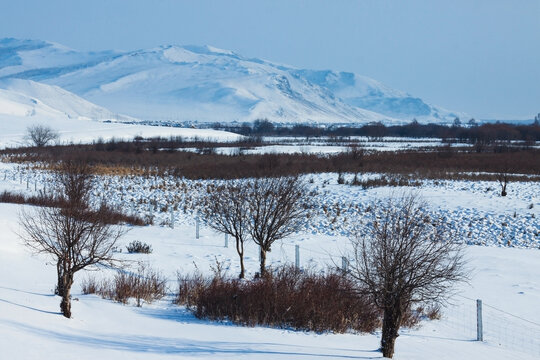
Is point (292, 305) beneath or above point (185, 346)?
above

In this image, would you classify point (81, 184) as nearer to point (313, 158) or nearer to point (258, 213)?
point (258, 213)

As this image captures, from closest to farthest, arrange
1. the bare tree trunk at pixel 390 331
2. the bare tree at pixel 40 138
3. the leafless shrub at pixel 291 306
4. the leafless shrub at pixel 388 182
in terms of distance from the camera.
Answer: the bare tree trunk at pixel 390 331 < the leafless shrub at pixel 291 306 < the leafless shrub at pixel 388 182 < the bare tree at pixel 40 138

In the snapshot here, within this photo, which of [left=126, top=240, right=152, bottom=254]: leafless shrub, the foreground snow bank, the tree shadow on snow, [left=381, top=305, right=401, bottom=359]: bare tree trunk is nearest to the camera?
the foreground snow bank

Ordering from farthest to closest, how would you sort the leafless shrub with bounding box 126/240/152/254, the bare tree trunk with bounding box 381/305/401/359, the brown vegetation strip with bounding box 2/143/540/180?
the brown vegetation strip with bounding box 2/143/540/180 → the leafless shrub with bounding box 126/240/152/254 → the bare tree trunk with bounding box 381/305/401/359

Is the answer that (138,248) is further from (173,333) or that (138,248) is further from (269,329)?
(173,333)

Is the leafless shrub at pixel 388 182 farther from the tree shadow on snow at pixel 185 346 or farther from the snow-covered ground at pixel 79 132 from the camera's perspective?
the snow-covered ground at pixel 79 132

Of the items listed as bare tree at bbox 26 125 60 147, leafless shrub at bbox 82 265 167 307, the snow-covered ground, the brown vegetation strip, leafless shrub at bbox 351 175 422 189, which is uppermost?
the snow-covered ground

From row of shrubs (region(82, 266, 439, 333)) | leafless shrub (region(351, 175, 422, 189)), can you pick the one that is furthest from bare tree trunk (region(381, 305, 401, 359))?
leafless shrub (region(351, 175, 422, 189))

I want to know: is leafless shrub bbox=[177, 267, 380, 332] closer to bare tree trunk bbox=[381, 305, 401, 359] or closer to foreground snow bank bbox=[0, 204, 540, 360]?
foreground snow bank bbox=[0, 204, 540, 360]

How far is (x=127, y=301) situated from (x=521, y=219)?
59.7 ft

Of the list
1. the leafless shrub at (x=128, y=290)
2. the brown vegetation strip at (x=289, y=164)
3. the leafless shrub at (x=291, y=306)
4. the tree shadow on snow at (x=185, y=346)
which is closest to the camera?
the tree shadow on snow at (x=185, y=346)

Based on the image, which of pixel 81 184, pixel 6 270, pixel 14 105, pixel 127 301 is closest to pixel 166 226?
pixel 81 184

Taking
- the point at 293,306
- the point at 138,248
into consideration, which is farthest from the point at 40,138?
the point at 293,306

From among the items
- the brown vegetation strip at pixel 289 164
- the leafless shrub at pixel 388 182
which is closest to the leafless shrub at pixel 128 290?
the brown vegetation strip at pixel 289 164
